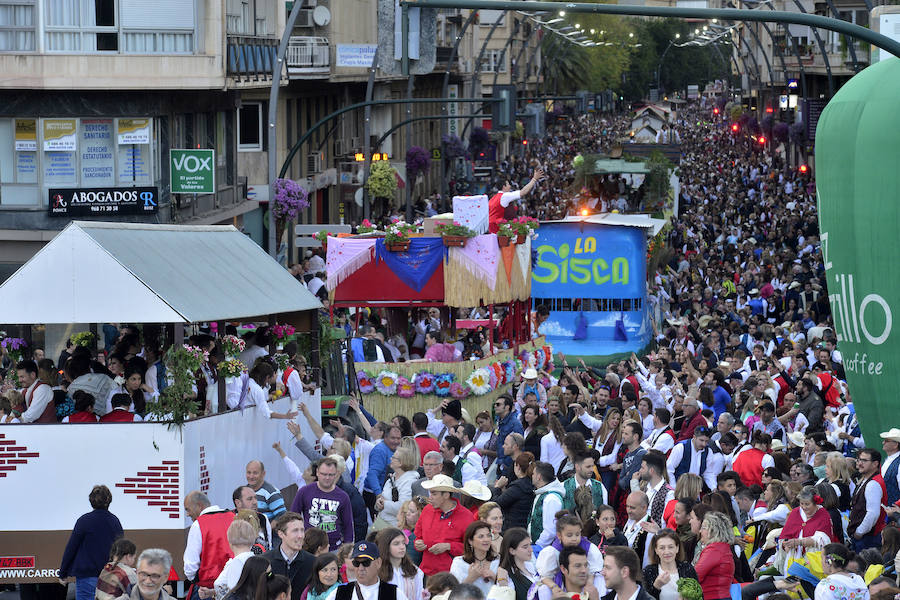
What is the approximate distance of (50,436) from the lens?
13781mm

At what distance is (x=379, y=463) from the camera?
15492mm

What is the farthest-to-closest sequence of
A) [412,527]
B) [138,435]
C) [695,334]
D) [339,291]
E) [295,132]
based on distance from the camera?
[295,132] < [695,334] < [339,291] < [138,435] < [412,527]

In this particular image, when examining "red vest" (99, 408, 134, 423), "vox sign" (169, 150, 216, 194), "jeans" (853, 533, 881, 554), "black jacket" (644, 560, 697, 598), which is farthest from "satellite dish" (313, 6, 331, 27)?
"black jacket" (644, 560, 697, 598)

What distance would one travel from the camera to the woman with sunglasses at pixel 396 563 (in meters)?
10.3

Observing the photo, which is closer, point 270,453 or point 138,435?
point 138,435

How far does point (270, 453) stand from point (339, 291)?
8062 mm

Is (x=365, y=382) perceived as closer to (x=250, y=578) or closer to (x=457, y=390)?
(x=457, y=390)

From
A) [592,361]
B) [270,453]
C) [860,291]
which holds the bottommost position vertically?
[592,361]

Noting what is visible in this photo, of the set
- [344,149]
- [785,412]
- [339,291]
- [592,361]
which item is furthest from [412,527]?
[344,149]

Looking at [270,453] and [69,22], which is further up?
[69,22]

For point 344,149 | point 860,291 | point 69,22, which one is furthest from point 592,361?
point 344,149

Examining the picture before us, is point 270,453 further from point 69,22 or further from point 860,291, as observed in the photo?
point 69,22

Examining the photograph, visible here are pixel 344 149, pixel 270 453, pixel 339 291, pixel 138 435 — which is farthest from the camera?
pixel 344 149

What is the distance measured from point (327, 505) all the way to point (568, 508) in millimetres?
1784
